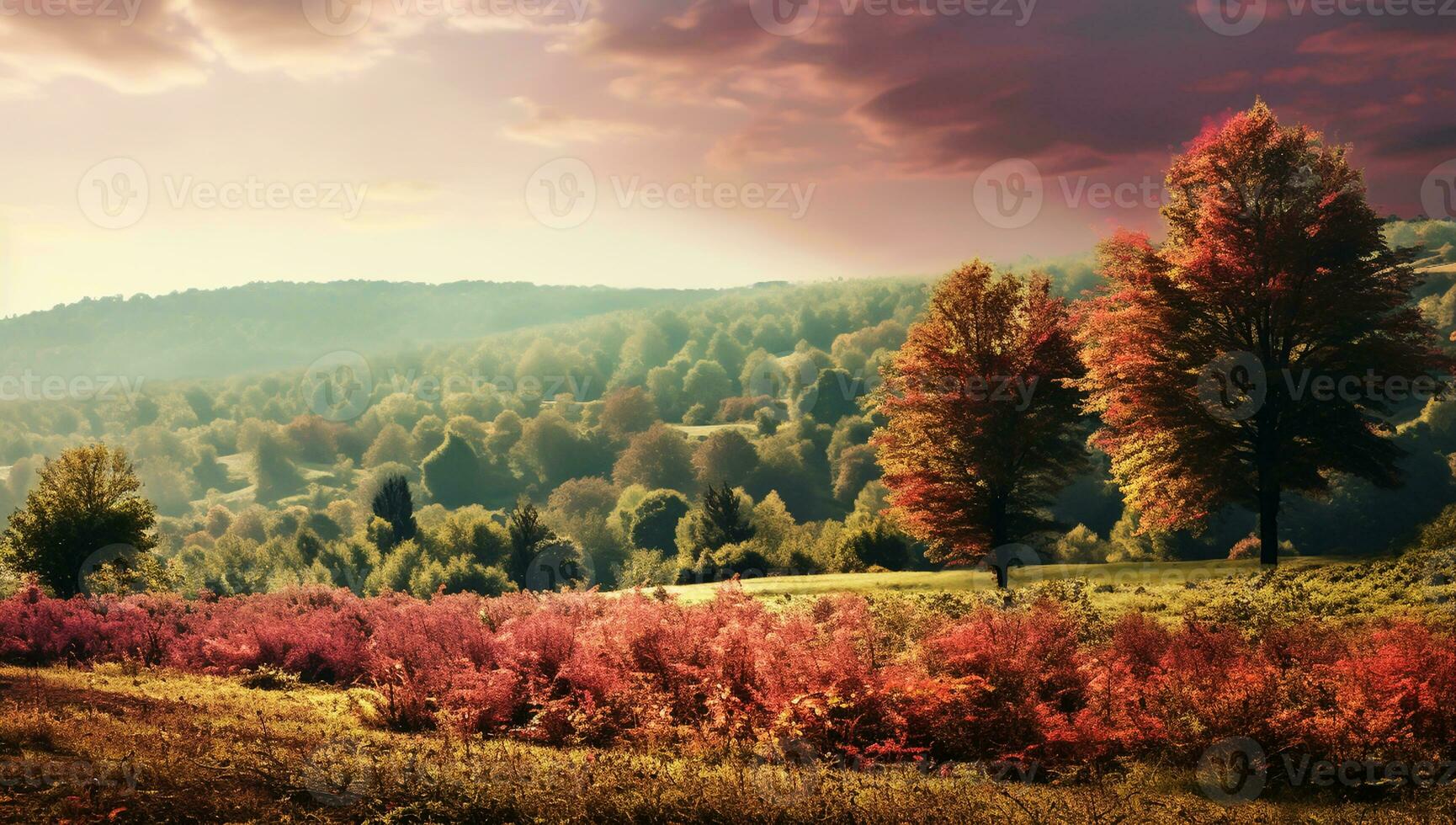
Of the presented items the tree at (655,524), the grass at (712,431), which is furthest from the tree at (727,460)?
the tree at (655,524)

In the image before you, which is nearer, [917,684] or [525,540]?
[917,684]

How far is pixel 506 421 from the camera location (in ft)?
653

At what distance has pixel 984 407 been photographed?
2559 cm

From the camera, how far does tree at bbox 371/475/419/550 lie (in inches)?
3322

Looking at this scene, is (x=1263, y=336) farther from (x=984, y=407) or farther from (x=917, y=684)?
(x=917, y=684)

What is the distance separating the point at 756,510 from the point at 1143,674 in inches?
3415

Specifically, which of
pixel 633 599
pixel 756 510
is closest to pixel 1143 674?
pixel 633 599
